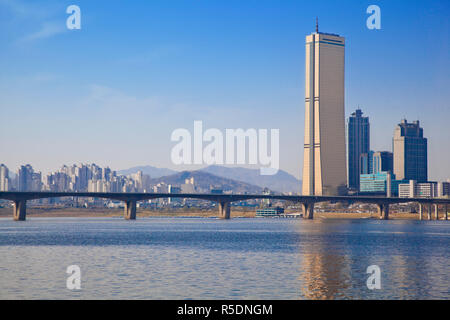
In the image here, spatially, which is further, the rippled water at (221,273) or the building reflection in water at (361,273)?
the building reflection in water at (361,273)

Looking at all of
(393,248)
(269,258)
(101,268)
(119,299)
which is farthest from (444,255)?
(119,299)

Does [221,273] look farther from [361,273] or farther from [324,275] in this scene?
[361,273]

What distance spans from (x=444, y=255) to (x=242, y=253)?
22.8 metres

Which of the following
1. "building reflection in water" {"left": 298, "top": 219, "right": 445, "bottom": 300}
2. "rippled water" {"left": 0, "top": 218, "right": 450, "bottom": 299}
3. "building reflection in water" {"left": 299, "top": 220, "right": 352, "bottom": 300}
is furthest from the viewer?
"building reflection in water" {"left": 298, "top": 219, "right": 445, "bottom": 300}

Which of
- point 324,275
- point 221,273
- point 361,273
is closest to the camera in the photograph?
point 324,275

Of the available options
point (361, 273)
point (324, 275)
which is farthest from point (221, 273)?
point (361, 273)

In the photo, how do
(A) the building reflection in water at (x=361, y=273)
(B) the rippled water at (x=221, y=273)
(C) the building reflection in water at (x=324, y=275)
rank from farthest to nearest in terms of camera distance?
1. (A) the building reflection in water at (x=361, y=273)
2. (C) the building reflection in water at (x=324, y=275)
3. (B) the rippled water at (x=221, y=273)

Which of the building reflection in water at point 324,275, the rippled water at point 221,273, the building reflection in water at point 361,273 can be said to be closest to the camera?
the rippled water at point 221,273

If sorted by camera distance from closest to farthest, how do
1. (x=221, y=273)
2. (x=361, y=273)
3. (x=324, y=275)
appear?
(x=324, y=275) → (x=221, y=273) → (x=361, y=273)

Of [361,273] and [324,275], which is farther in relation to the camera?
[361,273]

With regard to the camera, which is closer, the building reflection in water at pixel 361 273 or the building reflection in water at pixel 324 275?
the building reflection in water at pixel 324 275

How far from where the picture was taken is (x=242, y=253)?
7244cm
